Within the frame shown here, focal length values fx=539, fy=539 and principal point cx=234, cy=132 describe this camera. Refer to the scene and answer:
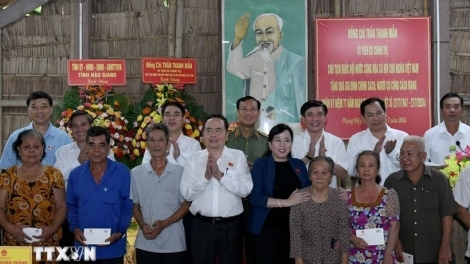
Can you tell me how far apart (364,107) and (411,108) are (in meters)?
1.99

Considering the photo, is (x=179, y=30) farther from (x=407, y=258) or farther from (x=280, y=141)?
(x=407, y=258)

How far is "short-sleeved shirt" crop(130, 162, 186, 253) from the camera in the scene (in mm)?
3250

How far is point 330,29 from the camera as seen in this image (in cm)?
586

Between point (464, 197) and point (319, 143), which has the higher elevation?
point (319, 143)

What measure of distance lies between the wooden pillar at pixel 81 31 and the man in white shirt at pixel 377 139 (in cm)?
409

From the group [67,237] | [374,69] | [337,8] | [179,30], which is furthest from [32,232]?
[337,8]

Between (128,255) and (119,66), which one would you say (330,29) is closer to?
(119,66)

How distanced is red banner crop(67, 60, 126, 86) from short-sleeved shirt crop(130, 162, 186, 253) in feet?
10.4

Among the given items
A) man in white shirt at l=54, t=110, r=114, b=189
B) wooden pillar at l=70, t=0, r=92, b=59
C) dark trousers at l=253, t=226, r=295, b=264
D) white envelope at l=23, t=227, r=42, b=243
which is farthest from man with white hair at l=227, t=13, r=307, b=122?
white envelope at l=23, t=227, r=42, b=243

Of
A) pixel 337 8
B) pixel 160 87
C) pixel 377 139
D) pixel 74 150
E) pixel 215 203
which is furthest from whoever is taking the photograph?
pixel 337 8

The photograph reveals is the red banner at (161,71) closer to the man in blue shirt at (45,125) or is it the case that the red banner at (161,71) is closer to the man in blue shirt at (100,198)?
the man in blue shirt at (45,125)

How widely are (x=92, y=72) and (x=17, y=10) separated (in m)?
1.68

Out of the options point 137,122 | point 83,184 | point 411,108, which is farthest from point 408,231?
point 137,122

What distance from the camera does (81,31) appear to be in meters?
6.87
